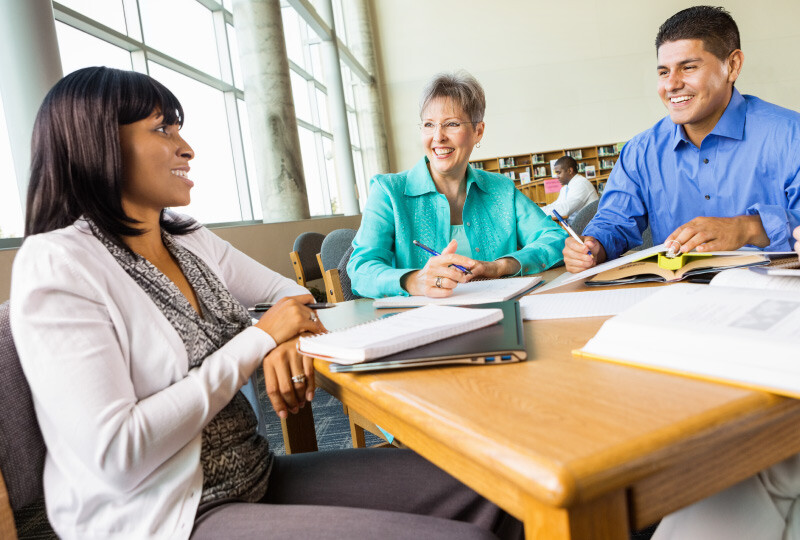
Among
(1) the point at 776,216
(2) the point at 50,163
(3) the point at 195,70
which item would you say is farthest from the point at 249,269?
(3) the point at 195,70

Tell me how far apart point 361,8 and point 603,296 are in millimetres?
13358

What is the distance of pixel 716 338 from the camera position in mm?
572

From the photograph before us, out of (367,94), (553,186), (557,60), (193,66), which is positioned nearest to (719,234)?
(193,66)

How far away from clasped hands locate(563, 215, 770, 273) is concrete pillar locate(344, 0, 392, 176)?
11451 millimetres

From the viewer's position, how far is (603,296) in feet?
3.70

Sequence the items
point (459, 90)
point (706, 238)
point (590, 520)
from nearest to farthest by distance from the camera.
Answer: point (590, 520) < point (706, 238) < point (459, 90)

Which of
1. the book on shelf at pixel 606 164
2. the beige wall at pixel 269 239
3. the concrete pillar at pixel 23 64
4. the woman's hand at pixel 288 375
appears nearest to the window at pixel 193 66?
the concrete pillar at pixel 23 64

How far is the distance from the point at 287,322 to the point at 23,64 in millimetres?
2872

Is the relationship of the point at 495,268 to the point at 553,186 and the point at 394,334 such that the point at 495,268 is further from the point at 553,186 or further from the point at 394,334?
the point at 553,186

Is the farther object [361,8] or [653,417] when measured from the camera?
[361,8]

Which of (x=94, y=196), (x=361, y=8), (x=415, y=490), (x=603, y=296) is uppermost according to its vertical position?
(x=361, y=8)

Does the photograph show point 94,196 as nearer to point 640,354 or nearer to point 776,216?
point 640,354

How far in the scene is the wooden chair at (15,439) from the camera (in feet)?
2.55

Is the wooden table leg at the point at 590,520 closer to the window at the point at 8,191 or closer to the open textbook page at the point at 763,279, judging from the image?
the open textbook page at the point at 763,279
